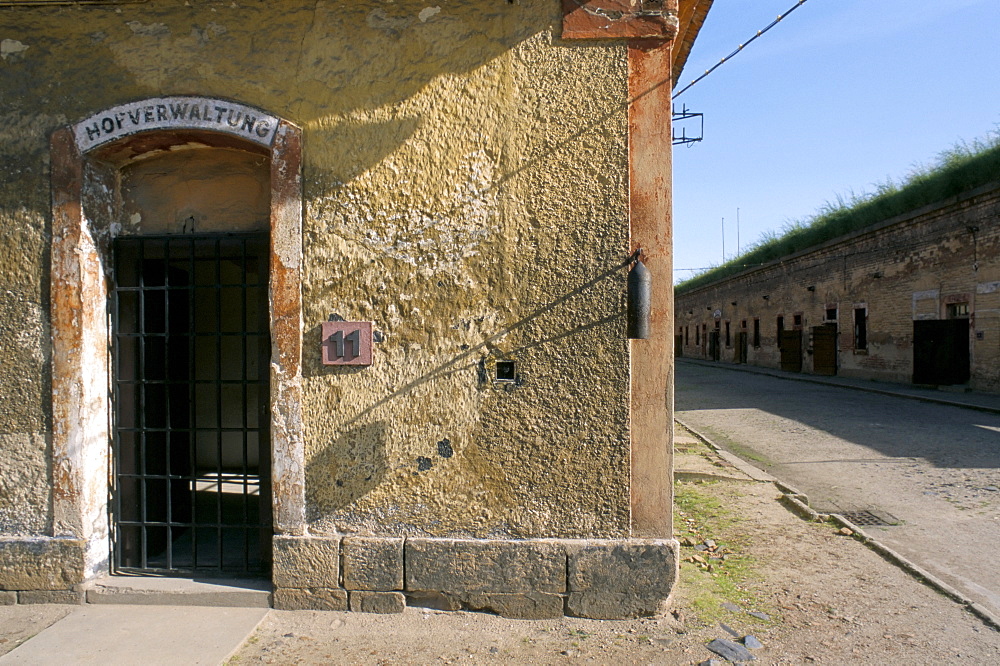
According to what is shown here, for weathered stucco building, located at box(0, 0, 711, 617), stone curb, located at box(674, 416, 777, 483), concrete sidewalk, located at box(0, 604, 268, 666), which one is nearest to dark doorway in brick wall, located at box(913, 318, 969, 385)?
stone curb, located at box(674, 416, 777, 483)

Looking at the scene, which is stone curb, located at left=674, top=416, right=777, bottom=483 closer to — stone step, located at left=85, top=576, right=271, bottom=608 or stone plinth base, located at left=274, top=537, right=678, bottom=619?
stone plinth base, located at left=274, top=537, right=678, bottom=619

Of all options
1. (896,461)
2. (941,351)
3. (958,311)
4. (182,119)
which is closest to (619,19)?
(182,119)

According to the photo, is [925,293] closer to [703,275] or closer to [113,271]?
[113,271]

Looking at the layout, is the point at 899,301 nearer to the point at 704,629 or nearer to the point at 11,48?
the point at 704,629

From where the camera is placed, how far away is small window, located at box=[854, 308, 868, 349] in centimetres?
2106

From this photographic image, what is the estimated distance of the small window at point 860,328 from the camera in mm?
21062

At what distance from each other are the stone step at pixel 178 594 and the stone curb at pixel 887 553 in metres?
4.41

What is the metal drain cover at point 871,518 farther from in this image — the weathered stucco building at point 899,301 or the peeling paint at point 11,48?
the weathered stucco building at point 899,301

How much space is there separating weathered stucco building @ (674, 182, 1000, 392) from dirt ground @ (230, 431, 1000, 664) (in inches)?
570

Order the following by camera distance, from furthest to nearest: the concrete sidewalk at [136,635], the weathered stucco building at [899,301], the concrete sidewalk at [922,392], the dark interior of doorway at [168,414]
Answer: the weathered stucco building at [899,301] → the concrete sidewalk at [922,392] → the dark interior of doorway at [168,414] → the concrete sidewalk at [136,635]

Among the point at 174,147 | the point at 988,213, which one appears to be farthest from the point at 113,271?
the point at 988,213

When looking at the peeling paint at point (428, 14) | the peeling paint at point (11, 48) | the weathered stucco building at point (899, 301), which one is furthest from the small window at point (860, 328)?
the peeling paint at point (11, 48)

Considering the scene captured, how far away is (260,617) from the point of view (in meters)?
3.92

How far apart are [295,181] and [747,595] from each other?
13.0 ft
